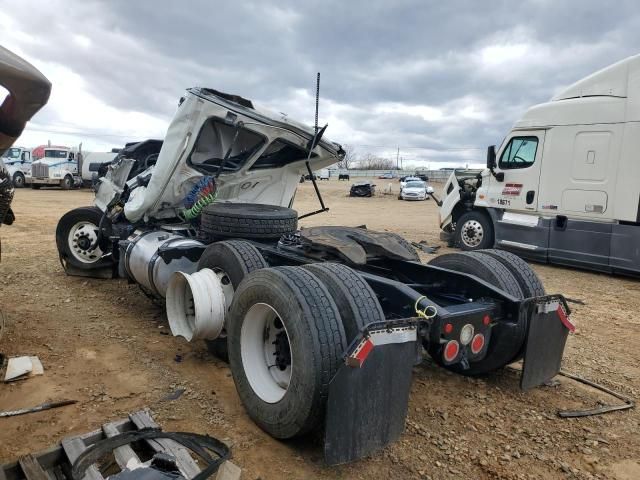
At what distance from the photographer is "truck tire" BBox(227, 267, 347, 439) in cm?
248

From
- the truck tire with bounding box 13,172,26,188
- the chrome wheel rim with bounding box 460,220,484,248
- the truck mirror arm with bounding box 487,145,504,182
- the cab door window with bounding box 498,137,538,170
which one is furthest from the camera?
the truck tire with bounding box 13,172,26,188

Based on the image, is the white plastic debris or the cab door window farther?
the cab door window

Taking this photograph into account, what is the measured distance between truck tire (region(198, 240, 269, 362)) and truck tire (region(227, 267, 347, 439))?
634 millimetres

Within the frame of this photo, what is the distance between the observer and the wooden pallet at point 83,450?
2.26m

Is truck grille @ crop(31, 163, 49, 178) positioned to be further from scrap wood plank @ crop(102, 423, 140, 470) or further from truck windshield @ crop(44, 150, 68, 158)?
scrap wood plank @ crop(102, 423, 140, 470)

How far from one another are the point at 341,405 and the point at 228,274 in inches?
71.4

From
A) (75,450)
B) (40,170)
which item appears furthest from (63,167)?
(75,450)

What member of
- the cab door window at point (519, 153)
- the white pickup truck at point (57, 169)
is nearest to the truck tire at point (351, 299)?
the cab door window at point (519, 153)

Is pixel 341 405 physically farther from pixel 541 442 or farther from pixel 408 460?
pixel 541 442

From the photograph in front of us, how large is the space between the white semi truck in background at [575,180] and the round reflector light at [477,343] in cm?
622

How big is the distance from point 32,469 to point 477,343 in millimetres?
2470

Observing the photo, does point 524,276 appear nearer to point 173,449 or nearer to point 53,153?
point 173,449

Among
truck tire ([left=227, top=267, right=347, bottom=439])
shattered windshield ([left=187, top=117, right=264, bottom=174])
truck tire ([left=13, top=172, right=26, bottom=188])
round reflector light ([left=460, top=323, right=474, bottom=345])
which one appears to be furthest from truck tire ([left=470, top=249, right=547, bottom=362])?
truck tire ([left=13, top=172, right=26, bottom=188])

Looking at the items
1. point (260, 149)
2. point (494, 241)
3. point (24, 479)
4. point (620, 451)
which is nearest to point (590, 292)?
point (494, 241)
